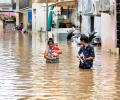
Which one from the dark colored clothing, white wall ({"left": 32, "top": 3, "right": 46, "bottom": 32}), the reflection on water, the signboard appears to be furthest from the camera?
the signboard

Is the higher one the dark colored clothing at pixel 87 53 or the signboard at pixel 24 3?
the signboard at pixel 24 3

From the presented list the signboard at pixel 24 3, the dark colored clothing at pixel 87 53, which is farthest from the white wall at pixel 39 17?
the dark colored clothing at pixel 87 53

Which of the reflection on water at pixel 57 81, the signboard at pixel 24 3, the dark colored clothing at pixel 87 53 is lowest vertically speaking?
the reflection on water at pixel 57 81

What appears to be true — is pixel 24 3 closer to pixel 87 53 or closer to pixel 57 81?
pixel 87 53

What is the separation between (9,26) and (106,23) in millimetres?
73879

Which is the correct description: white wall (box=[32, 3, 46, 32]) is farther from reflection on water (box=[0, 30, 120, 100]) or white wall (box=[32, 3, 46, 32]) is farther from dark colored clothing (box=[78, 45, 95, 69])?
dark colored clothing (box=[78, 45, 95, 69])

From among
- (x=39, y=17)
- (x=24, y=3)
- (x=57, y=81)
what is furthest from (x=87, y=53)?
(x=24, y=3)

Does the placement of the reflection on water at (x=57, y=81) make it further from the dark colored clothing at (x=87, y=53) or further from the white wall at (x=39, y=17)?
the white wall at (x=39, y=17)

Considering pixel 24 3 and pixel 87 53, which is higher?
pixel 24 3

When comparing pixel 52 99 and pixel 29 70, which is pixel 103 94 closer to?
pixel 52 99

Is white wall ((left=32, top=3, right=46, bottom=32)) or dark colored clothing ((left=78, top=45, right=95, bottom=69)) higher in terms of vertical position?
white wall ((left=32, top=3, right=46, bottom=32))

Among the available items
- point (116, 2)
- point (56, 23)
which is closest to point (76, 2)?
point (56, 23)

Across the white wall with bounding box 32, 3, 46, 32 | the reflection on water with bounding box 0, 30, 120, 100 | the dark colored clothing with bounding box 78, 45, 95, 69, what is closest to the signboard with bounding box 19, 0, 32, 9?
the white wall with bounding box 32, 3, 46, 32

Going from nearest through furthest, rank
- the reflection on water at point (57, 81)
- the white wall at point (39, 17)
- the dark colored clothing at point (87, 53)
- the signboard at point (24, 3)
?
the reflection on water at point (57, 81) → the dark colored clothing at point (87, 53) → the white wall at point (39, 17) → the signboard at point (24, 3)
